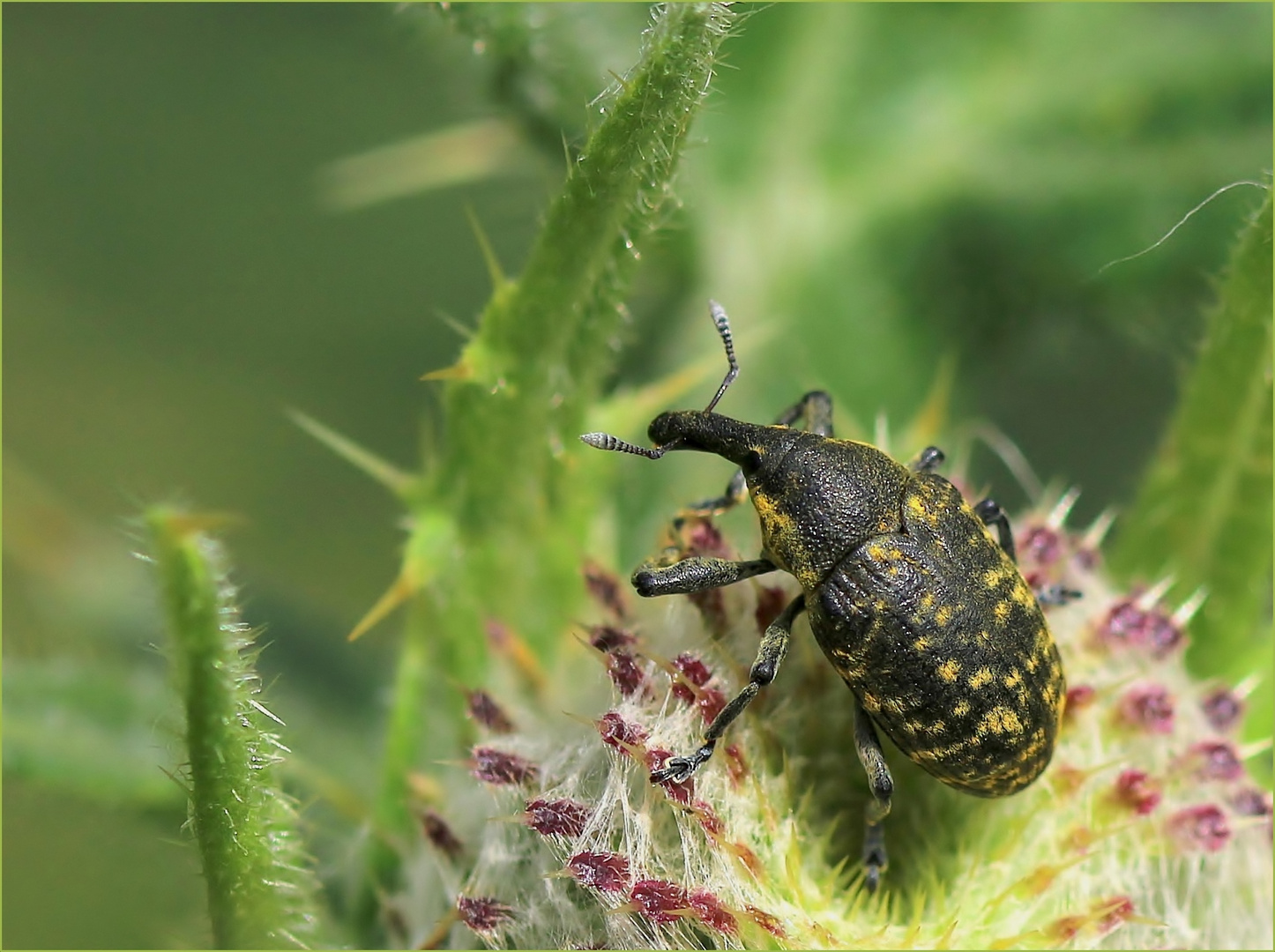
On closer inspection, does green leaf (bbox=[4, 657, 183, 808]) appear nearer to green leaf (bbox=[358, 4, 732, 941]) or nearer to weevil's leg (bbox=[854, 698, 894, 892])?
green leaf (bbox=[358, 4, 732, 941])

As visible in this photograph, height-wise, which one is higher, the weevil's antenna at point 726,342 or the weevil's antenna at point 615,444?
the weevil's antenna at point 726,342

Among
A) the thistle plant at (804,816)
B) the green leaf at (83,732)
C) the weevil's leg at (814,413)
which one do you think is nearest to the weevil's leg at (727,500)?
the thistle plant at (804,816)

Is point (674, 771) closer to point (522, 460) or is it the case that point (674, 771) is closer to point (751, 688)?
point (751, 688)

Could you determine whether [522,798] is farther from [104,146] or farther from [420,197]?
[104,146]

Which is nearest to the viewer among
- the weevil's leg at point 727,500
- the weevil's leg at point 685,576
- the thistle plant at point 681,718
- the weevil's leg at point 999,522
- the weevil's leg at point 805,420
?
the thistle plant at point 681,718

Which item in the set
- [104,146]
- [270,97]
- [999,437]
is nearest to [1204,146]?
[999,437]

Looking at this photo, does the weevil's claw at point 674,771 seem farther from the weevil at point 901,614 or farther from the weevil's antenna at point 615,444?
the weevil's antenna at point 615,444
